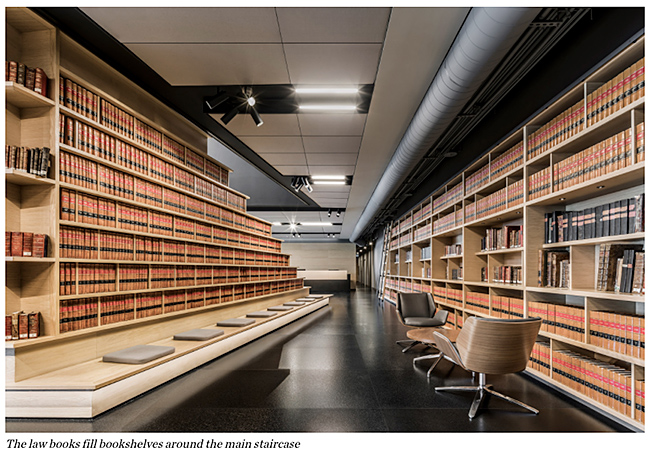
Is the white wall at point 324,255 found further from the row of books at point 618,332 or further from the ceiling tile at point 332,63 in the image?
the row of books at point 618,332

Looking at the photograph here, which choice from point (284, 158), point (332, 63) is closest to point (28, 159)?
point (332, 63)

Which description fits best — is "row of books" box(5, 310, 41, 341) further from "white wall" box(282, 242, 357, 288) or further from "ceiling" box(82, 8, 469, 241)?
"white wall" box(282, 242, 357, 288)

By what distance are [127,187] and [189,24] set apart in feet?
5.80

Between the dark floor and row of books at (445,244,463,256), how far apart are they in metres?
2.45

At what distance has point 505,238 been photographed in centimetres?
518

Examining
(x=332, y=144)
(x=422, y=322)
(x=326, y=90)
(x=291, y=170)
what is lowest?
(x=422, y=322)

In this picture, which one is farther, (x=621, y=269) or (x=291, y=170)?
(x=291, y=170)

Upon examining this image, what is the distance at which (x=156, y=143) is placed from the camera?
485cm

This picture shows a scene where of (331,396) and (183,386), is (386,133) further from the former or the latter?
(183,386)

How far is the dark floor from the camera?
9.66 feet

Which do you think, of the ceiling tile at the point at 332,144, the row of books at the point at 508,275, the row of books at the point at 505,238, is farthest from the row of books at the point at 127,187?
the row of books at the point at 508,275

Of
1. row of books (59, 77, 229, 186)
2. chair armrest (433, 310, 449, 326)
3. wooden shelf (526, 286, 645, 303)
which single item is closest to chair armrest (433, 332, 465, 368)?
wooden shelf (526, 286, 645, 303)

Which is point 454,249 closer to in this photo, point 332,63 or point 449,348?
point 449,348
